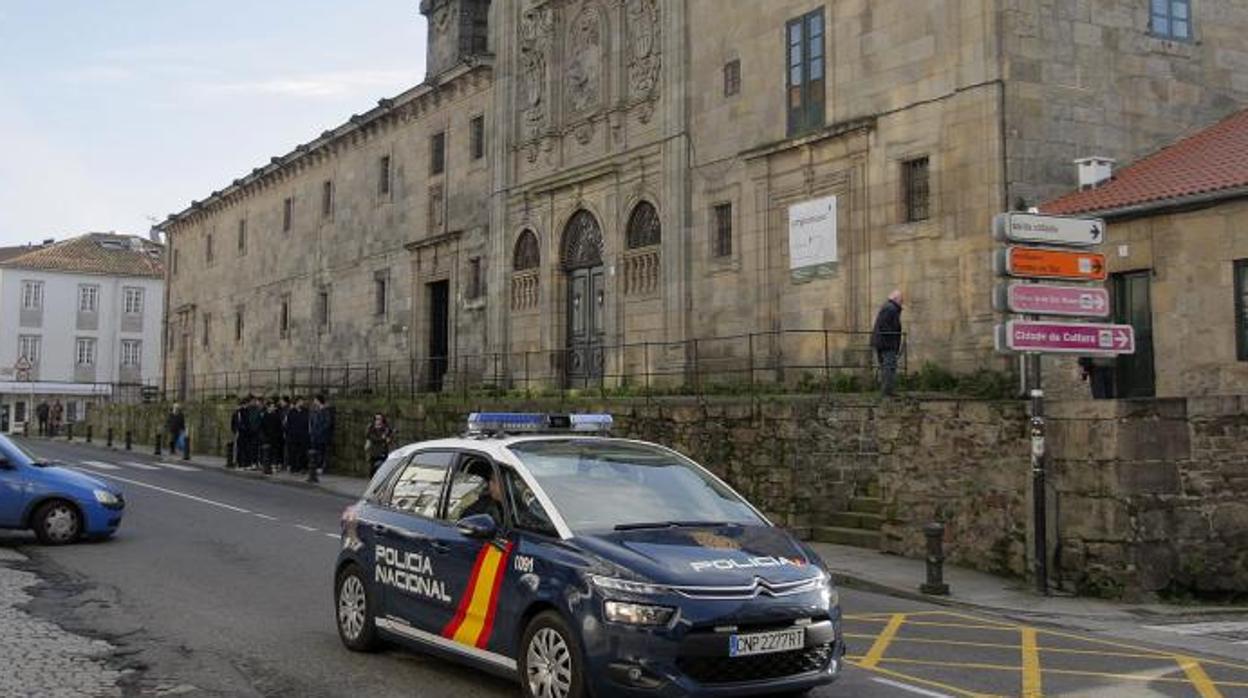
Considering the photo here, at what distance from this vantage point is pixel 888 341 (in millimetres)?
17781

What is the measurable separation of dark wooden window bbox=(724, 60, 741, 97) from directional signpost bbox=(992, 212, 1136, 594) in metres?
12.5

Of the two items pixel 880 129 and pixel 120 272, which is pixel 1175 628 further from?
pixel 120 272

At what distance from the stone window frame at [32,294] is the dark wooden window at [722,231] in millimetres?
67168

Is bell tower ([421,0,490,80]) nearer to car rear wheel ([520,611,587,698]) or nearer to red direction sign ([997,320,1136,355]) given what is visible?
red direction sign ([997,320,1136,355])

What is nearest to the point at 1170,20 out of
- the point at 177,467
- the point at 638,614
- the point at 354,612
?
the point at 354,612

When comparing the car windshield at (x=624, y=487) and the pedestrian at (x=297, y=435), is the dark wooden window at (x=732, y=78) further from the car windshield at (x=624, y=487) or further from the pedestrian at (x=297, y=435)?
the car windshield at (x=624, y=487)

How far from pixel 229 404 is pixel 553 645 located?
3943cm

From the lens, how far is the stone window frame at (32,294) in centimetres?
7838

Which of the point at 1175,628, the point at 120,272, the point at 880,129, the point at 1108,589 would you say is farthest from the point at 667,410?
the point at 120,272

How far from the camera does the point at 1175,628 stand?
11.5m

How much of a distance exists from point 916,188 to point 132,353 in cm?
7561

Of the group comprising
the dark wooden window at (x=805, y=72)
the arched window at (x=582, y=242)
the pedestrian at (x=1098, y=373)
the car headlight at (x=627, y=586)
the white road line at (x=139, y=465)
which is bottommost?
the white road line at (x=139, y=465)

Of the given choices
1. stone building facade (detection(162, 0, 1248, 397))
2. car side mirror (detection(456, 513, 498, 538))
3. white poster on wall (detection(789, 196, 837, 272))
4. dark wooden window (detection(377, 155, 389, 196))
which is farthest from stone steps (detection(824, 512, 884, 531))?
dark wooden window (detection(377, 155, 389, 196))

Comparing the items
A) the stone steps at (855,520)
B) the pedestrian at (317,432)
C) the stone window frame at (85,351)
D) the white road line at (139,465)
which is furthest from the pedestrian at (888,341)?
the stone window frame at (85,351)
